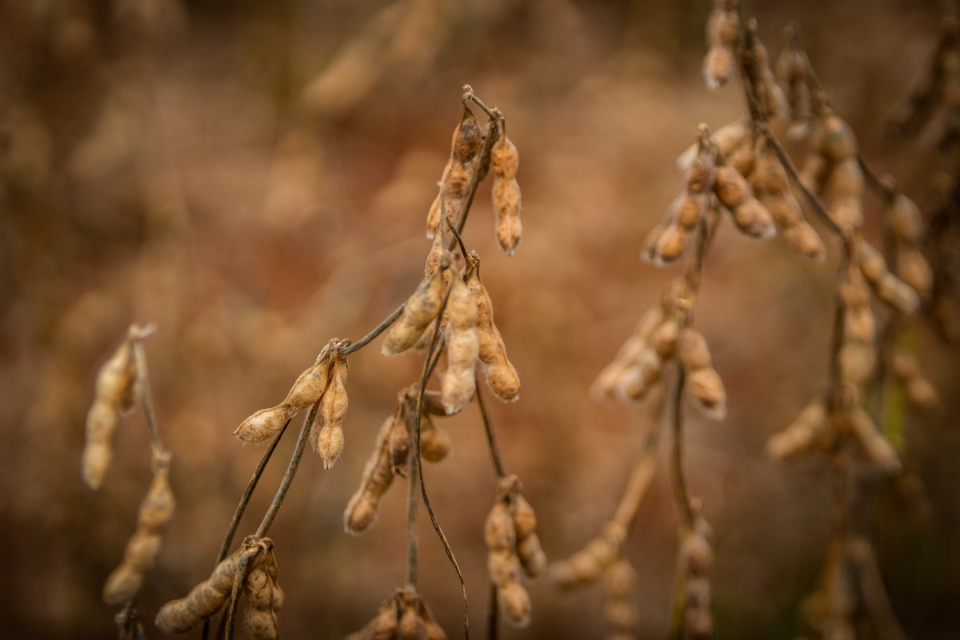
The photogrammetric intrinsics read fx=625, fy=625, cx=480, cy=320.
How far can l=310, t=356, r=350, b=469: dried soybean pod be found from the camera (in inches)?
31.4

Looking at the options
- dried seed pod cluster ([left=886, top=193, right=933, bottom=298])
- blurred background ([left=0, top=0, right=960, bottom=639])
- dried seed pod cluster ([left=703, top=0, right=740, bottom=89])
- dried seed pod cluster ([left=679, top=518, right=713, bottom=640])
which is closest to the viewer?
dried seed pod cluster ([left=703, top=0, right=740, bottom=89])

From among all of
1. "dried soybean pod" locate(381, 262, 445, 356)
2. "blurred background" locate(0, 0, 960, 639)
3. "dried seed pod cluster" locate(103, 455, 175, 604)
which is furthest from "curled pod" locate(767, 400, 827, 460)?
"dried seed pod cluster" locate(103, 455, 175, 604)

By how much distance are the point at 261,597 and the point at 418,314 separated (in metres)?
0.43

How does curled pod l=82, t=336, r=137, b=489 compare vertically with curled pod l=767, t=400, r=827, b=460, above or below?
above

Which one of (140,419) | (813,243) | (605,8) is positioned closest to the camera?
(813,243)

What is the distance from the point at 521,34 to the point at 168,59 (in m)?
1.24

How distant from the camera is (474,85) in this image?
2.10 meters

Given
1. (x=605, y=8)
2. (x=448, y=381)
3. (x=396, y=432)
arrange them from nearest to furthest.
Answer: (x=448, y=381) → (x=396, y=432) → (x=605, y=8)

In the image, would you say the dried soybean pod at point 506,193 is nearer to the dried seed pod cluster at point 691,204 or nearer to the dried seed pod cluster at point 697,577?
the dried seed pod cluster at point 691,204

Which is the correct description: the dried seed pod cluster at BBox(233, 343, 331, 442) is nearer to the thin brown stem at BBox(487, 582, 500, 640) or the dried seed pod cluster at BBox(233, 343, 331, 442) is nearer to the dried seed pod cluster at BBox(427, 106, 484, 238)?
the dried seed pod cluster at BBox(427, 106, 484, 238)

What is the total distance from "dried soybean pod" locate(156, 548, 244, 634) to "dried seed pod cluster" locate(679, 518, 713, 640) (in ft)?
2.50

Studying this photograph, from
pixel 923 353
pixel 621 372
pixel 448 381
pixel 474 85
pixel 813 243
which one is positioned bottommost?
pixel 448 381

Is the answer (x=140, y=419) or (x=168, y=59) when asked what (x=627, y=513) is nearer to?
(x=140, y=419)

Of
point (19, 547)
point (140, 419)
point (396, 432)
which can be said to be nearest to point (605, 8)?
point (396, 432)
